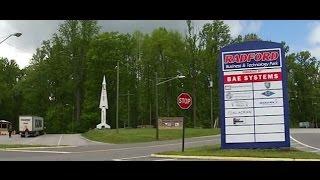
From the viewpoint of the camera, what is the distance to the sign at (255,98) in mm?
24484

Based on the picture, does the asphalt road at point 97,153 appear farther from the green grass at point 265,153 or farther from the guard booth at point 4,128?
the guard booth at point 4,128

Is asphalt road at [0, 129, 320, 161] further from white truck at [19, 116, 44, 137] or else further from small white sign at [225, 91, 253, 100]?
white truck at [19, 116, 44, 137]

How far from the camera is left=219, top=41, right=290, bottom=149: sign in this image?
Answer: 964 inches

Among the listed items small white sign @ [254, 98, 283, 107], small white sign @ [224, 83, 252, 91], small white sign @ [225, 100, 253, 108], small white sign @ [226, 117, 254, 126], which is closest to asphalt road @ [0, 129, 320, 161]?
small white sign @ [254, 98, 283, 107]

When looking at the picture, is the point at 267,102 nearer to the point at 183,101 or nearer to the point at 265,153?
the point at 265,153

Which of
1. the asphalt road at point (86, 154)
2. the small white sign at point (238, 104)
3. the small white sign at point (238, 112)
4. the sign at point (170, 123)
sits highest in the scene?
the small white sign at point (238, 104)

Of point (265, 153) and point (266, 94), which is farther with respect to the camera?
point (266, 94)

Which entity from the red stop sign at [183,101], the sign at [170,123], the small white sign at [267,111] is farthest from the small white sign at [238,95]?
the sign at [170,123]

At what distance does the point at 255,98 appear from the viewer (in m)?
24.7

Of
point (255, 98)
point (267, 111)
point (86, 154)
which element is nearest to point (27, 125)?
point (86, 154)

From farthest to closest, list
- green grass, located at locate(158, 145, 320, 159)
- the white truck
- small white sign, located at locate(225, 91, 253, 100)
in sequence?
1. the white truck
2. small white sign, located at locate(225, 91, 253, 100)
3. green grass, located at locate(158, 145, 320, 159)

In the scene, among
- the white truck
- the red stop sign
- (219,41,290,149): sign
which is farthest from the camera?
the white truck

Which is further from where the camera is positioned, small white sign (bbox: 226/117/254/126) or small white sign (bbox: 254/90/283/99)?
small white sign (bbox: 226/117/254/126)
